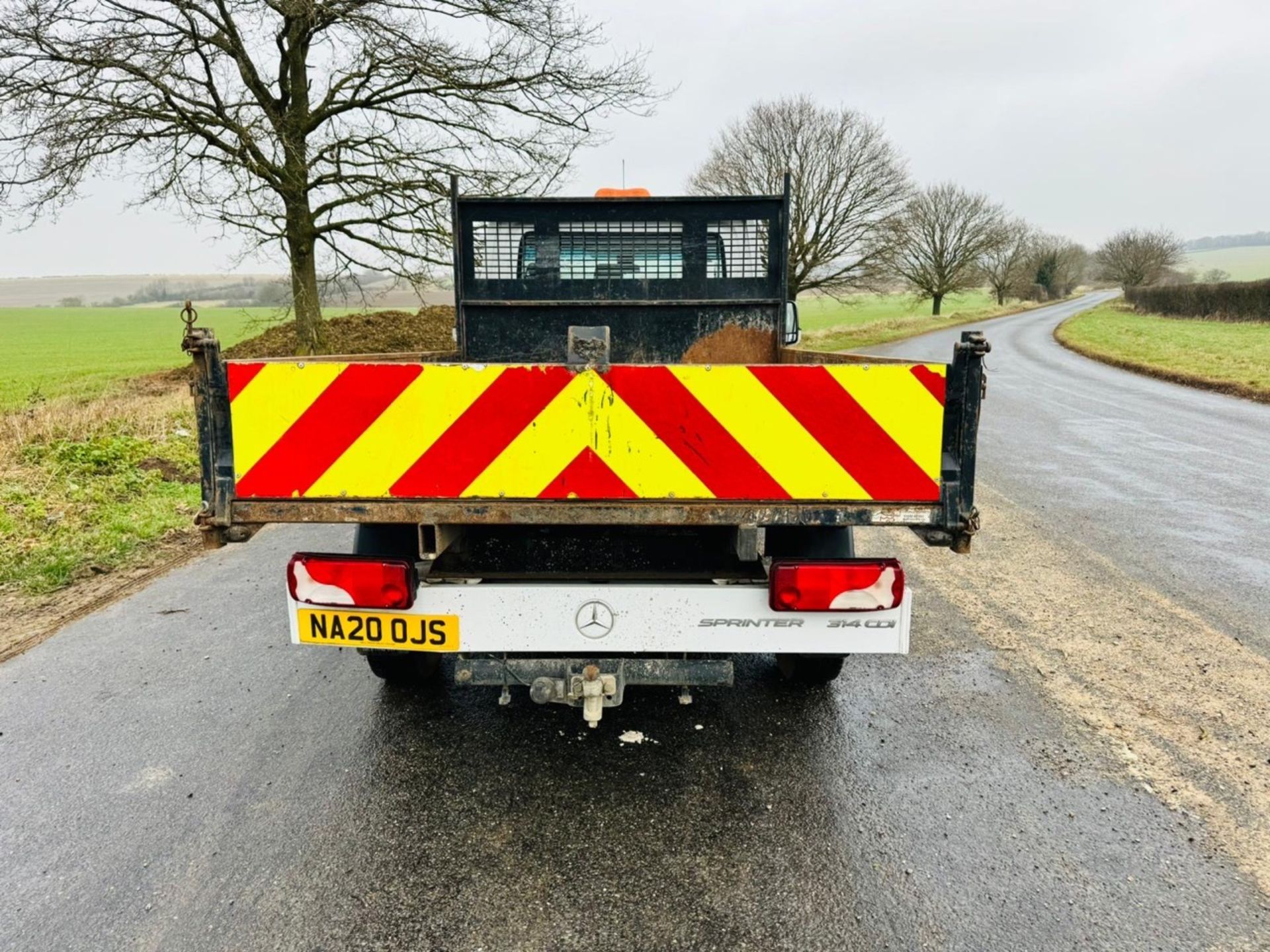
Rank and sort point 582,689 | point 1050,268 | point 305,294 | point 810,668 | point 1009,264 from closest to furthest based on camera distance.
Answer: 1. point 582,689
2. point 810,668
3. point 305,294
4. point 1009,264
5. point 1050,268

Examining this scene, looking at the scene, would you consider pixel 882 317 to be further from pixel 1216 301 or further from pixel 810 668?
pixel 810 668

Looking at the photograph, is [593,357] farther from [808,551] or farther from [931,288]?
[931,288]

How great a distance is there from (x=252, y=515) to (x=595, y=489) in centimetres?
103

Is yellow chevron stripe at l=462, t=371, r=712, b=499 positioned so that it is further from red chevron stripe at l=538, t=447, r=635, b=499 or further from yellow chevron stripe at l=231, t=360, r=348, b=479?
yellow chevron stripe at l=231, t=360, r=348, b=479

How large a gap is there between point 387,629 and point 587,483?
882 millimetres

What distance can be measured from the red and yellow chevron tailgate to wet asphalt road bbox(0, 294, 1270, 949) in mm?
1090

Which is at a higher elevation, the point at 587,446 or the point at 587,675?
the point at 587,446

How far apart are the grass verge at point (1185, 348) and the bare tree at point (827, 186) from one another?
328 inches

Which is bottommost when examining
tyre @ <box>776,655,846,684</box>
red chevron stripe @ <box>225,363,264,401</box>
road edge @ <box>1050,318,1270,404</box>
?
tyre @ <box>776,655,846,684</box>

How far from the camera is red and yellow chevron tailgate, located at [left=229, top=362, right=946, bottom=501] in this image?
2.14 meters

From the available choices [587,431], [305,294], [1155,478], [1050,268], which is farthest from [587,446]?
[1050,268]

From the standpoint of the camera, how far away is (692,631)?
245cm

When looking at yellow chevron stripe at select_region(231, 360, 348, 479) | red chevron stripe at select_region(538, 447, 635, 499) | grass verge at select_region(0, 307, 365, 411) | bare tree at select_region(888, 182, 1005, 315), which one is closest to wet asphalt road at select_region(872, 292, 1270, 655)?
red chevron stripe at select_region(538, 447, 635, 499)

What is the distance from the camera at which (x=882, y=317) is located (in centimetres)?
5325
